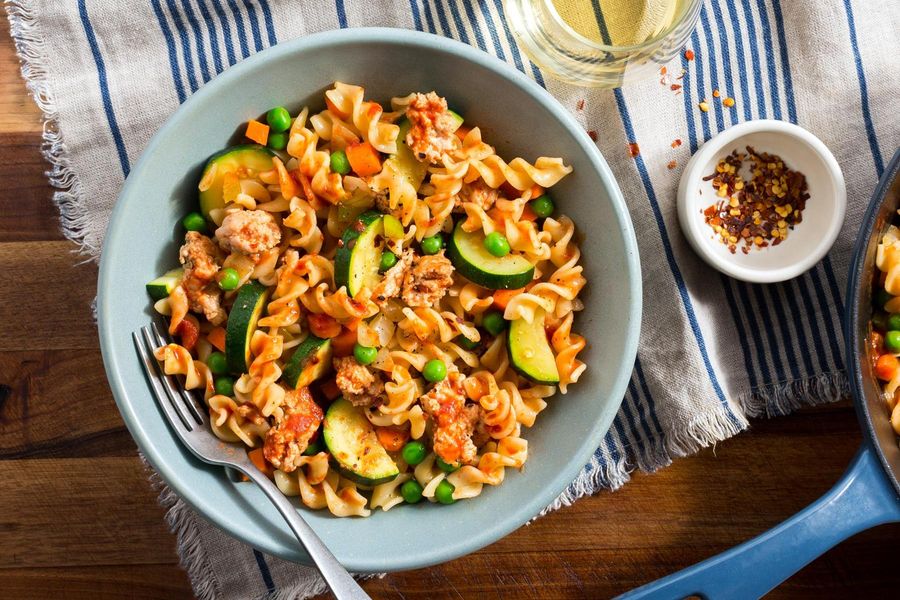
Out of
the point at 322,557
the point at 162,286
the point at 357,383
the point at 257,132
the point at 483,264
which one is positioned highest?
the point at 257,132

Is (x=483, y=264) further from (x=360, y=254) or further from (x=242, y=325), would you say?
(x=242, y=325)

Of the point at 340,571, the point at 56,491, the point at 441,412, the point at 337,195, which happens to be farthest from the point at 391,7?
the point at 56,491

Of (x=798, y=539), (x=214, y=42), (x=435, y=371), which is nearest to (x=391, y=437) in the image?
(x=435, y=371)

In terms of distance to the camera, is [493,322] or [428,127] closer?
[428,127]

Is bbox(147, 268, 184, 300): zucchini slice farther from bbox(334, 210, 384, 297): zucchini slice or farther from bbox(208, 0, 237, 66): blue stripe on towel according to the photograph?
bbox(208, 0, 237, 66): blue stripe on towel

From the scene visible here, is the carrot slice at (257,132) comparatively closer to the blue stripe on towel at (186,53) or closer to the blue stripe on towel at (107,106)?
the blue stripe on towel at (186,53)

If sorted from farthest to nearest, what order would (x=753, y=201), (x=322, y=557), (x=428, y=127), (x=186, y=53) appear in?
(x=753, y=201)
(x=186, y=53)
(x=428, y=127)
(x=322, y=557)

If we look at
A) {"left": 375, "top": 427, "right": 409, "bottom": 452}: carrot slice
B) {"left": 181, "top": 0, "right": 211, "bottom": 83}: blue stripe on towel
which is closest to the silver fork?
{"left": 375, "top": 427, "right": 409, "bottom": 452}: carrot slice
